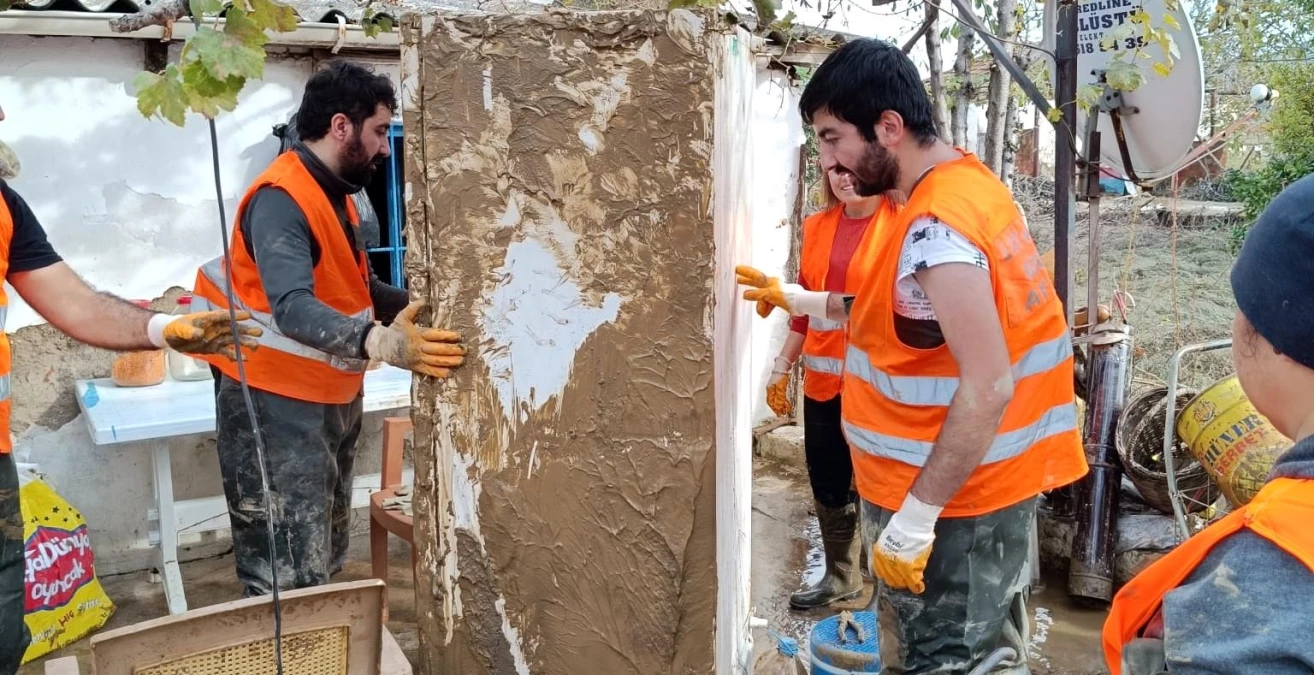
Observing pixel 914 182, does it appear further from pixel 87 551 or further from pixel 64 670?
pixel 87 551

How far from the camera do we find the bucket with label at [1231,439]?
3053 millimetres

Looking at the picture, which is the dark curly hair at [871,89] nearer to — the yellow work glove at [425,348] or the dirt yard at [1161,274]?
the yellow work glove at [425,348]

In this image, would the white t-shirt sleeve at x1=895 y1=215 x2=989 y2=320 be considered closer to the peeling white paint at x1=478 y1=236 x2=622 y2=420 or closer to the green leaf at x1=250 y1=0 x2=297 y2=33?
the peeling white paint at x1=478 y1=236 x2=622 y2=420

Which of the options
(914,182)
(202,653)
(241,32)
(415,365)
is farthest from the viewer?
(914,182)

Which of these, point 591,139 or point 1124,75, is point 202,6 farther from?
point 1124,75

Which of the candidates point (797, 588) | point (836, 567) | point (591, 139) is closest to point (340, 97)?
point (591, 139)

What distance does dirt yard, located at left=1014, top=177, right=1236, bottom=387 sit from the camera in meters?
6.63

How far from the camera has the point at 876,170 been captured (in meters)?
1.95

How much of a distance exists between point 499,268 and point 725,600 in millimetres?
889

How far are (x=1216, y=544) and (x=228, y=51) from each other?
51.4 inches

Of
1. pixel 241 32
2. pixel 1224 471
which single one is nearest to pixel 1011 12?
pixel 1224 471

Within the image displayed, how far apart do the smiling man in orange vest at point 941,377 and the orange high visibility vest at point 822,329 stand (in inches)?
52.1

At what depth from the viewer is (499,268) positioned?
1700 millimetres

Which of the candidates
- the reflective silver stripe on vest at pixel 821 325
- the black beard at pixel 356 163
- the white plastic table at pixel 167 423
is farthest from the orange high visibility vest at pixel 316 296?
the reflective silver stripe on vest at pixel 821 325
